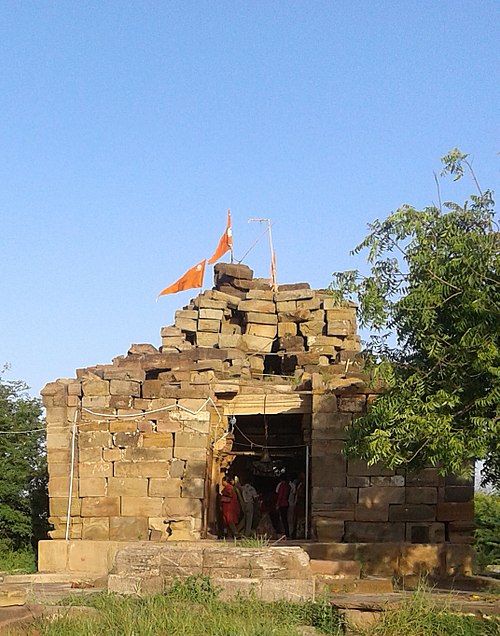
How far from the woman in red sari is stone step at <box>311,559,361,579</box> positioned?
181 inches

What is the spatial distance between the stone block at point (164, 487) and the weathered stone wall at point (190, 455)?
18 mm

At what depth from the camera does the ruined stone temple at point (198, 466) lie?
622 inches

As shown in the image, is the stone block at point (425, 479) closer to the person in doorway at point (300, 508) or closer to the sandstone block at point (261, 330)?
the person in doorway at point (300, 508)

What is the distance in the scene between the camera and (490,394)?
1033 centimetres

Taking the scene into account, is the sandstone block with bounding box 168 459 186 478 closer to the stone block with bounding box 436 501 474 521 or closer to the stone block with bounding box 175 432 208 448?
the stone block with bounding box 175 432 208 448

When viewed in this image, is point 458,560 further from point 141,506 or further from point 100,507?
point 100,507

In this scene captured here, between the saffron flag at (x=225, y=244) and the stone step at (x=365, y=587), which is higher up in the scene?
the saffron flag at (x=225, y=244)

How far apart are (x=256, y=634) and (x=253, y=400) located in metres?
9.14

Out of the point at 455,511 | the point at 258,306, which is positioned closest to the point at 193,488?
the point at 455,511

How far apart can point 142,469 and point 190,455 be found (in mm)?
930

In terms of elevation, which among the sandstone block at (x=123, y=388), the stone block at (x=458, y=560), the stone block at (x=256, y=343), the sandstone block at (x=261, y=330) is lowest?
the stone block at (x=458, y=560)

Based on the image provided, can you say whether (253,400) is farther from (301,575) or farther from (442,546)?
(301,575)

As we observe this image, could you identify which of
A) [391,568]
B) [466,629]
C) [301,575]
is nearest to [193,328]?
[391,568]

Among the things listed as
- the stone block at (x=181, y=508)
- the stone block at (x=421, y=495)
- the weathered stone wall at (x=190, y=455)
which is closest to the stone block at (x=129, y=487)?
the weathered stone wall at (x=190, y=455)
